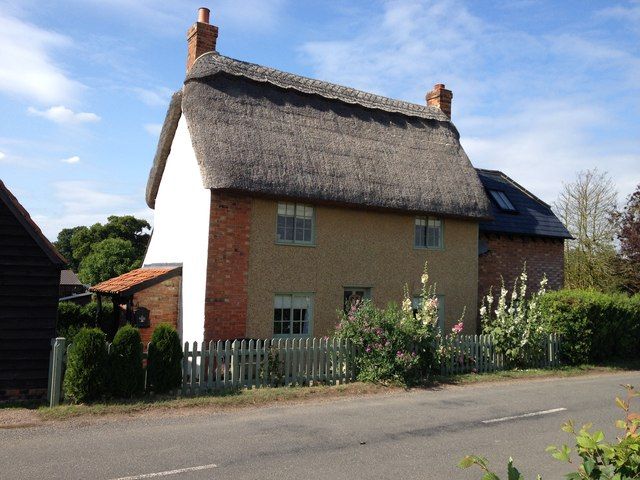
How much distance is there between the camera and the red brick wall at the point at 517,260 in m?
19.2

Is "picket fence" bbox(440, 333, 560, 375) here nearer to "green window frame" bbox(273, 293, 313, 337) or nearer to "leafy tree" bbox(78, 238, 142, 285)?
"green window frame" bbox(273, 293, 313, 337)

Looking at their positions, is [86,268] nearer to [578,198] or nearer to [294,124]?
[294,124]

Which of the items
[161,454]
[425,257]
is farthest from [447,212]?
[161,454]

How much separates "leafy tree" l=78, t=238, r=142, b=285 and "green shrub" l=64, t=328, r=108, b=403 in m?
25.1

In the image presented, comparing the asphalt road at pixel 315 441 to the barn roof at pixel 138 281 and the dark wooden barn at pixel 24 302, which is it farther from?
the barn roof at pixel 138 281

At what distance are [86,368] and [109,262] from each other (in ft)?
88.1

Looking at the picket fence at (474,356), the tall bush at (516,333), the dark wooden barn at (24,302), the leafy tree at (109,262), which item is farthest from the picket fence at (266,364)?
the leafy tree at (109,262)

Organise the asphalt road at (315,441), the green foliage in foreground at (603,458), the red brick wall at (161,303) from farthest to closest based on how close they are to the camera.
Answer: the red brick wall at (161,303) < the asphalt road at (315,441) < the green foliage in foreground at (603,458)

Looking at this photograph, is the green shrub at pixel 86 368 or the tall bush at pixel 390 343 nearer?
the green shrub at pixel 86 368

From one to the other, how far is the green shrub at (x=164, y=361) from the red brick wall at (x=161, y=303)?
3.21 meters

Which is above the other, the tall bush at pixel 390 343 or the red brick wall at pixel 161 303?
the red brick wall at pixel 161 303

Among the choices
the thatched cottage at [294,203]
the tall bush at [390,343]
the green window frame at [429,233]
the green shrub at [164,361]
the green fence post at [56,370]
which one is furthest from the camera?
the green window frame at [429,233]

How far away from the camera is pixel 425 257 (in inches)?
668

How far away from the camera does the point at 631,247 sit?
24359 millimetres
